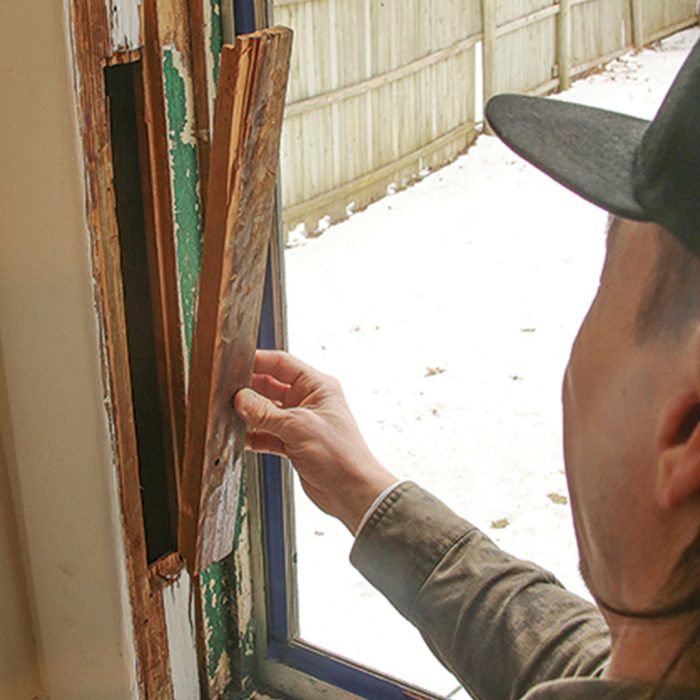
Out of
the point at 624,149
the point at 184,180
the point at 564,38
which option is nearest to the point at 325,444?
the point at 184,180

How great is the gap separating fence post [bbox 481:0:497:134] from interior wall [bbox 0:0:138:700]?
8.94ft

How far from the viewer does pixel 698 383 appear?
2.19ft

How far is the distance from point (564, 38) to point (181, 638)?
2.48m

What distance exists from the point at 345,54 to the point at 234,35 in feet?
8.59

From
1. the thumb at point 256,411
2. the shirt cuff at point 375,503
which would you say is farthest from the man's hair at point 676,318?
the thumb at point 256,411

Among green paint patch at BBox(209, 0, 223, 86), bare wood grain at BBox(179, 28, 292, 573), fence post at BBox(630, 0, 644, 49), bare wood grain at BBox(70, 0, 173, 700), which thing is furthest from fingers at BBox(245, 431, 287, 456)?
fence post at BBox(630, 0, 644, 49)

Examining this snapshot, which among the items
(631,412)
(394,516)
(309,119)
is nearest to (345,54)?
(309,119)

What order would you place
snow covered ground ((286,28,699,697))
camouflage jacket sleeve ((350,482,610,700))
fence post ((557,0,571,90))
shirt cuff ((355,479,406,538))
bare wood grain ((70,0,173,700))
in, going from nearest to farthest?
1. camouflage jacket sleeve ((350,482,610,700))
2. shirt cuff ((355,479,406,538))
3. bare wood grain ((70,0,173,700))
4. snow covered ground ((286,28,699,697))
5. fence post ((557,0,571,90))

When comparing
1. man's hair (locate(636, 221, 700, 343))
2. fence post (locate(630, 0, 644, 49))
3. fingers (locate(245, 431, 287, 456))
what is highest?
man's hair (locate(636, 221, 700, 343))

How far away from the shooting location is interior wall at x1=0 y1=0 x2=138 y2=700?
1.35 m

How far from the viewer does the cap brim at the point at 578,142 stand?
2.31ft

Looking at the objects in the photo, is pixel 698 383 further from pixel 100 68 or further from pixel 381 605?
pixel 381 605

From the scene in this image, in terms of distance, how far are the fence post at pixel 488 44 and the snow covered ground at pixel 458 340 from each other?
25 centimetres

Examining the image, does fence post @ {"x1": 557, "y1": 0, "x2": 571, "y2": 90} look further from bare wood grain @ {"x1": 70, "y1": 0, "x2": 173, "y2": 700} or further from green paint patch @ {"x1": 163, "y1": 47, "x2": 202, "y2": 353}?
bare wood grain @ {"x1": 70, "y1": 0, "x2": 173, "y2": 700}
